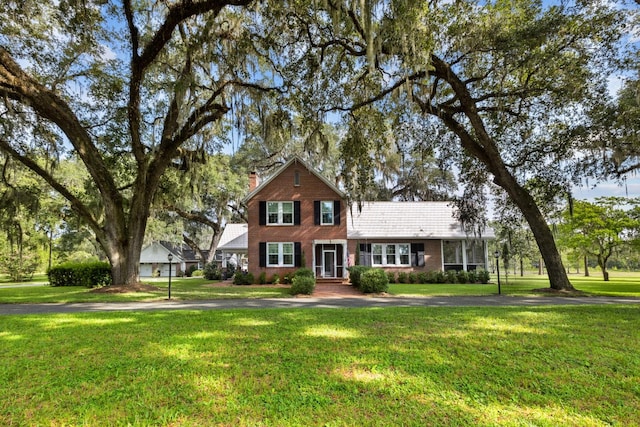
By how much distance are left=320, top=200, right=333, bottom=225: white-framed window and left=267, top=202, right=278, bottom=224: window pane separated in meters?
2.85

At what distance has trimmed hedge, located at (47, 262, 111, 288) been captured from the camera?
17.9 meters

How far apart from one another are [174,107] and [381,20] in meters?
8.95

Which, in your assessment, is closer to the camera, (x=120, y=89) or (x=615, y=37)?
(x=615, y=37)

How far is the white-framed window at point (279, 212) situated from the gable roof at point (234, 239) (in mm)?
4698

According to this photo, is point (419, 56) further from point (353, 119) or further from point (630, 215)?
point (630, 215)

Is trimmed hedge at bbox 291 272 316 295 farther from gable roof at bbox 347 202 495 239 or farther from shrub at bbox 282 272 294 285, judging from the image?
gable roof at bbox 347 202 495 239

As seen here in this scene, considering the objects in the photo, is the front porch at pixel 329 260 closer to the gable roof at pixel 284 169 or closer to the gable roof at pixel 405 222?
the gable roof at pixel 405 222

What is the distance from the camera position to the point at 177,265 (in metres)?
38.6

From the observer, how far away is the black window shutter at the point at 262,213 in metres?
21.0

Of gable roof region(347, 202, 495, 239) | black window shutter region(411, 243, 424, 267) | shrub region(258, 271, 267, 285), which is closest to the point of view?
shrub region(258, 271, 267, 285)

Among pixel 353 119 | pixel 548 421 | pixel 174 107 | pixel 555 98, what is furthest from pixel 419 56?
pixel 174 107

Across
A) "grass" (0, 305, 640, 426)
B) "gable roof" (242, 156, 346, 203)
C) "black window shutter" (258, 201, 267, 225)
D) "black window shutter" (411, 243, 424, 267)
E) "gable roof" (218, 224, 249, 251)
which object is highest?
"gable roof" (242, 156, 346, 203)

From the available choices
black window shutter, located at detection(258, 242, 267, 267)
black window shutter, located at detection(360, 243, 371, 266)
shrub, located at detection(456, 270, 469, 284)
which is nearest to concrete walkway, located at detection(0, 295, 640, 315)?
black window shutter, located at detection(258, 242, 267, 267)

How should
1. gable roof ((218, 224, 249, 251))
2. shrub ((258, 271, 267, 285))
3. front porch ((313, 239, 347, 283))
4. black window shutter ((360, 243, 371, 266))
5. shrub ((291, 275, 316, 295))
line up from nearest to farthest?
1. shrub ((291, 275, 316, 295))
2. shrub ((258, 271, 267, 285))
3. front porch ((313, 239, 347, 283))
4. black window shutter ((360, 243, 371, 266))
5. gable roof ((218, 224, 249, 251))
